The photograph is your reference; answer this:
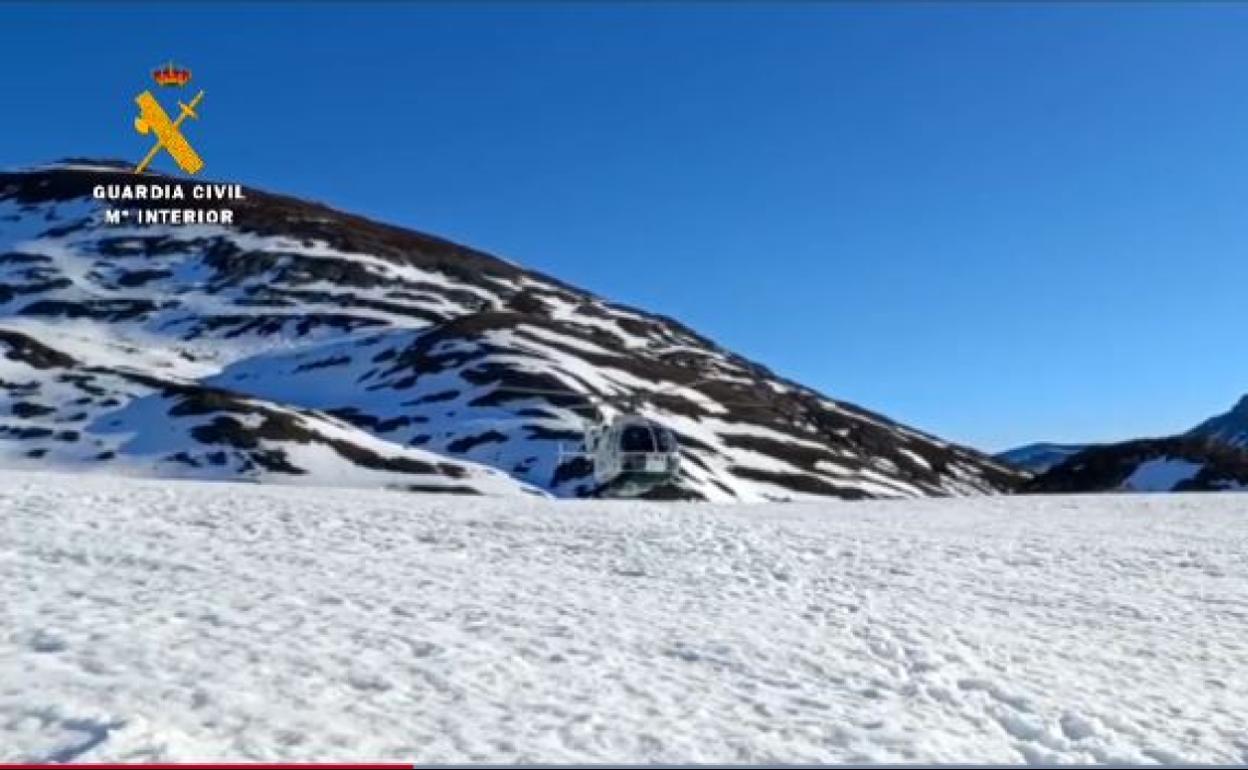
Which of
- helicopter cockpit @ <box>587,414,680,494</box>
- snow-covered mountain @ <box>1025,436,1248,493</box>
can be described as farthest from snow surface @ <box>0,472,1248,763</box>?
snow-covered mountain @ <box>1025,436,1248,493</box>

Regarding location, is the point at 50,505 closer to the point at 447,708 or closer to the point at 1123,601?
the point at 447,708

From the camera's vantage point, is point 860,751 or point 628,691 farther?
point 628,691

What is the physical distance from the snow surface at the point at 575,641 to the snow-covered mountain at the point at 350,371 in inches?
1585

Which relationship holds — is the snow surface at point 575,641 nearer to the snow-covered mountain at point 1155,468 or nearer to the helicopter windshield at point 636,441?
the helicopter windshield at point 636,441

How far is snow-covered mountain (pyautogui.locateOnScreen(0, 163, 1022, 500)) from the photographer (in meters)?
82.7

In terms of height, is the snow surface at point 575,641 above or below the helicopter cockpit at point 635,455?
below

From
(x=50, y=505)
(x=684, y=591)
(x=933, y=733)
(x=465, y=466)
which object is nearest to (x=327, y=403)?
(x=465, y=466)

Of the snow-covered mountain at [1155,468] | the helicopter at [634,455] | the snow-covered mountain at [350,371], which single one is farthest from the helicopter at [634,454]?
the snow-covered mountain at [1155,468]

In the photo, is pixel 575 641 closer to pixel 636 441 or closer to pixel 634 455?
pixel 634 455

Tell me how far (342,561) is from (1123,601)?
1379cm

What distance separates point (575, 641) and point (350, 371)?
105469mm

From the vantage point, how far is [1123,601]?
18.7 meters

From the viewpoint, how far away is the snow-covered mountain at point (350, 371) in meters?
82.7

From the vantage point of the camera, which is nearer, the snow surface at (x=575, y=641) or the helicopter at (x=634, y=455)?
the snow surface at (x=575, y=641)
